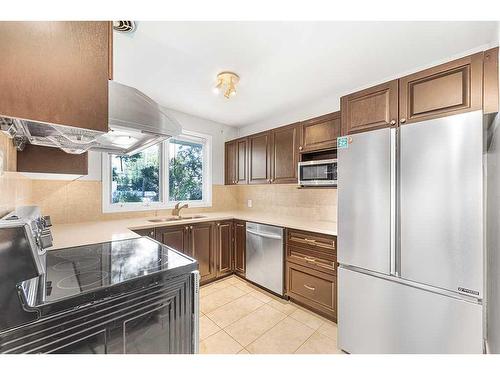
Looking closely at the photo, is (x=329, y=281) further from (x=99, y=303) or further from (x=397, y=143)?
(x=99, y=303)

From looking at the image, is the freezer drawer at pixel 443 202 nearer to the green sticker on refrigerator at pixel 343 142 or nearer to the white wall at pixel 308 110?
the green sticker on refrigerator at pixel 343 142

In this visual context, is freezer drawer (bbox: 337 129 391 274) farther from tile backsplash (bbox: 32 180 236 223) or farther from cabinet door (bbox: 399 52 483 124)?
tile backsplash (bbox: 32 180 236 223)

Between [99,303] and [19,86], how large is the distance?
75cm

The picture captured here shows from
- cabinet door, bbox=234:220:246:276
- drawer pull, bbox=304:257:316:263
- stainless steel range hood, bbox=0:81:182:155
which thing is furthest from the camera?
cabinet door, bbox=234:220:246:276

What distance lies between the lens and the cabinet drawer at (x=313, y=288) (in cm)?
196

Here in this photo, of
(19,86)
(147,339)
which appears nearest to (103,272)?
(147,339)

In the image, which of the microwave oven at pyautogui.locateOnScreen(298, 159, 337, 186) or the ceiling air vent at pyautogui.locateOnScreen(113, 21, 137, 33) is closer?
the ceiling air vent at pyautogui.locateOnScreen(113, 21, 137, 33)

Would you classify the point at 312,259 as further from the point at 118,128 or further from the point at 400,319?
the point at 118,128

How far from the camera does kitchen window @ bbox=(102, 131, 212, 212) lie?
104 inches

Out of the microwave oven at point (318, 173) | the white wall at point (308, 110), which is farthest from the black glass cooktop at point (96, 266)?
the white wall at point (308, 110)

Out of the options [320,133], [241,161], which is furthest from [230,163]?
[320,133]

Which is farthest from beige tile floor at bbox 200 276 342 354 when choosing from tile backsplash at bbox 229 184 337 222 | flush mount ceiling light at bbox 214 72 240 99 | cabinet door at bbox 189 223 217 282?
flush mount ceiling light at bbox 214 72 240 99

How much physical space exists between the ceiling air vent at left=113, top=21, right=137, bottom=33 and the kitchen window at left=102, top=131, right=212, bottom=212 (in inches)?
60.0

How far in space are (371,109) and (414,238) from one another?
930mm
